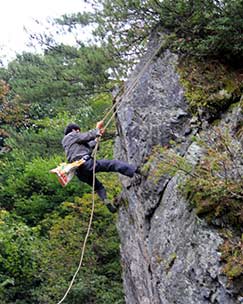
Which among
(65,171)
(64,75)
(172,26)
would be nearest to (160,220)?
(65,171)

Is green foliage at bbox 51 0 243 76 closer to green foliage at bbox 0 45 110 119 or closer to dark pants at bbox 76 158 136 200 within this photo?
green foliage at bbox 0 45 110 119

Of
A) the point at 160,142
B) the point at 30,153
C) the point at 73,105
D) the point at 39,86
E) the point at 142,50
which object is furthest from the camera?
the point at 30,153

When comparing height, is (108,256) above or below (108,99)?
below

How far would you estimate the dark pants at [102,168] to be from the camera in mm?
6102

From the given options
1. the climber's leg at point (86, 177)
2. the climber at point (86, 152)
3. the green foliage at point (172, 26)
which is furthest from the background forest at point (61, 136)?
the climber's leg at point (86, 177)

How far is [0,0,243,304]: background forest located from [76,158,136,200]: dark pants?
1.76m

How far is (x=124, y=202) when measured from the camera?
6.84 meters

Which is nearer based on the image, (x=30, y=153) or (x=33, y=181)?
(x=30, y=153)

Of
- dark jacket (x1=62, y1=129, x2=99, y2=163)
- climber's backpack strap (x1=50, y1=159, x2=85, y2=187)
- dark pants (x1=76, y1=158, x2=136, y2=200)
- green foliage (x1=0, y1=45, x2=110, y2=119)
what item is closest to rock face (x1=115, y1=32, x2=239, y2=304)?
dark pants (x1=76, y1=158, x2=136, y2=200)

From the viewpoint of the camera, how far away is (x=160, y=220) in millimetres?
5340

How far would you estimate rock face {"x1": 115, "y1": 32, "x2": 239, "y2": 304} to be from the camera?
14.1 feet

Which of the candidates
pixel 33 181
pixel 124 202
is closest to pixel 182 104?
pixel 124 202

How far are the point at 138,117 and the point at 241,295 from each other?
3.10 m

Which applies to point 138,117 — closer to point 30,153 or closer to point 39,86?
point 39,86
